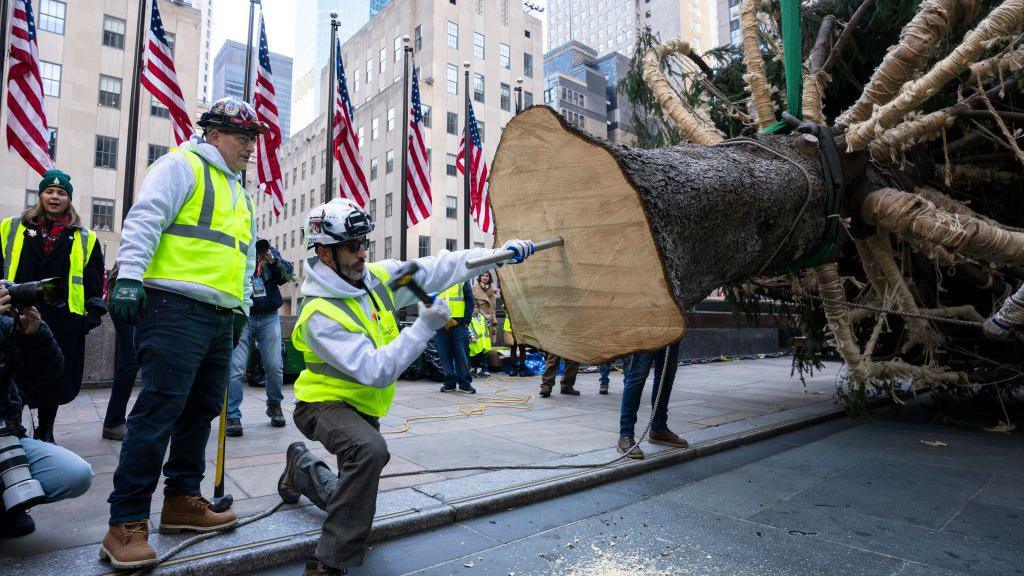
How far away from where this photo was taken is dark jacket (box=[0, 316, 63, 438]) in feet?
9.16

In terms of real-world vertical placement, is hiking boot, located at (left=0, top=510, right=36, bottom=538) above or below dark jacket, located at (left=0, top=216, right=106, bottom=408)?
below

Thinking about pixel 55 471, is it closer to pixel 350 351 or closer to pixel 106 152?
pixel 350 351

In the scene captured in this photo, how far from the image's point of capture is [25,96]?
299 inches

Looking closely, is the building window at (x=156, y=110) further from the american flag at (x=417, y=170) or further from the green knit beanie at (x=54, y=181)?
the green knit beanie at (x=54, y=181)

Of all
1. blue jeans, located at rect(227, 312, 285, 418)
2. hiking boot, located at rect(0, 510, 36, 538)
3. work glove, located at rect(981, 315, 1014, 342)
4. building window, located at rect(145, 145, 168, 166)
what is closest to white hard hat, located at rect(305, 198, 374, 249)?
hiking boot, located at rect(0, 510, 36, 538)

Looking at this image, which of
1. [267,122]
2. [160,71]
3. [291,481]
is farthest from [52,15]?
[291,481]

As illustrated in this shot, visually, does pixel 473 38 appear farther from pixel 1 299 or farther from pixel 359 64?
pixel 1 299

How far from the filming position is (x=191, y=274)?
2.79 meters

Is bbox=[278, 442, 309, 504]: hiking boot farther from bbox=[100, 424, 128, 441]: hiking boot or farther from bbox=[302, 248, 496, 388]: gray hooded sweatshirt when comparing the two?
bbox=[100, 424, 128, 441]: hiking boot

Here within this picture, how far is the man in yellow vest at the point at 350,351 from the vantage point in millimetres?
2473

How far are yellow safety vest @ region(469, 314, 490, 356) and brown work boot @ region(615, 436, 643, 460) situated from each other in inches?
250

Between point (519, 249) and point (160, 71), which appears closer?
point (519, 249)

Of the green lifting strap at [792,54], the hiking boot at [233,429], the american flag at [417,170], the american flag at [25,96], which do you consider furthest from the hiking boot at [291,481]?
the american flag at [417,170]

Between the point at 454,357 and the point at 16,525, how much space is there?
637cm
